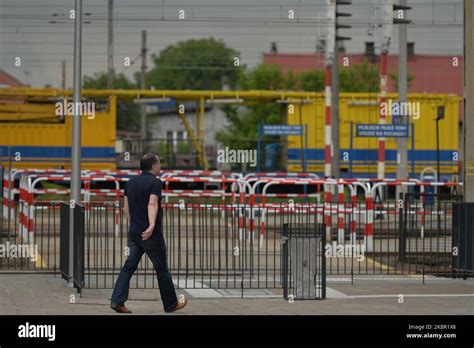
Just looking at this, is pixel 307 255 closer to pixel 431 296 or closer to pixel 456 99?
pixel 431 296

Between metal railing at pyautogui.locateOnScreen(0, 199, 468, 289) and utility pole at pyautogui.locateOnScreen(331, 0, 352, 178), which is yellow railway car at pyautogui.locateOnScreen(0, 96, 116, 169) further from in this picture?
metal railing at pyautogui.locateOnScreen(0, 199, 468, 289)

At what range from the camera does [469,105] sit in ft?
59.5

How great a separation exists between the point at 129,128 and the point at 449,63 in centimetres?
3558

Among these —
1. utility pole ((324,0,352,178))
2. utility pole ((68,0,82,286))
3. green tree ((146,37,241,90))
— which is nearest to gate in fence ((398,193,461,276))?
utility pole ((68,0,82,286))

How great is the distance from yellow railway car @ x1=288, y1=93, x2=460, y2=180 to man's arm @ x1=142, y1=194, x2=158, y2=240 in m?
29.8

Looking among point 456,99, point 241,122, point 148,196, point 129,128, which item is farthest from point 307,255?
point 129,128

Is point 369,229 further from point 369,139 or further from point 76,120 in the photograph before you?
point 369,139

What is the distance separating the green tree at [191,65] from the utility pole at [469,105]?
88.5 metres

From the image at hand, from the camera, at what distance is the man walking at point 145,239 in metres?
12.6

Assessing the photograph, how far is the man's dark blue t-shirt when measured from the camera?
41.5ft

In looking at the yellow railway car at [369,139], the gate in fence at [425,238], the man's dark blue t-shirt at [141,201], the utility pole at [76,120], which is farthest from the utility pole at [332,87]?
the man's dark blue t-shirt at [141,201]

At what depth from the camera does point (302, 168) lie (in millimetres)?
41938

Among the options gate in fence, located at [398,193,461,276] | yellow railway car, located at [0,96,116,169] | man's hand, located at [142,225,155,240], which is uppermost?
yellow railway car, located at [0,96,116,169]

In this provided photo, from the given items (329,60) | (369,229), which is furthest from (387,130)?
(369,229)
